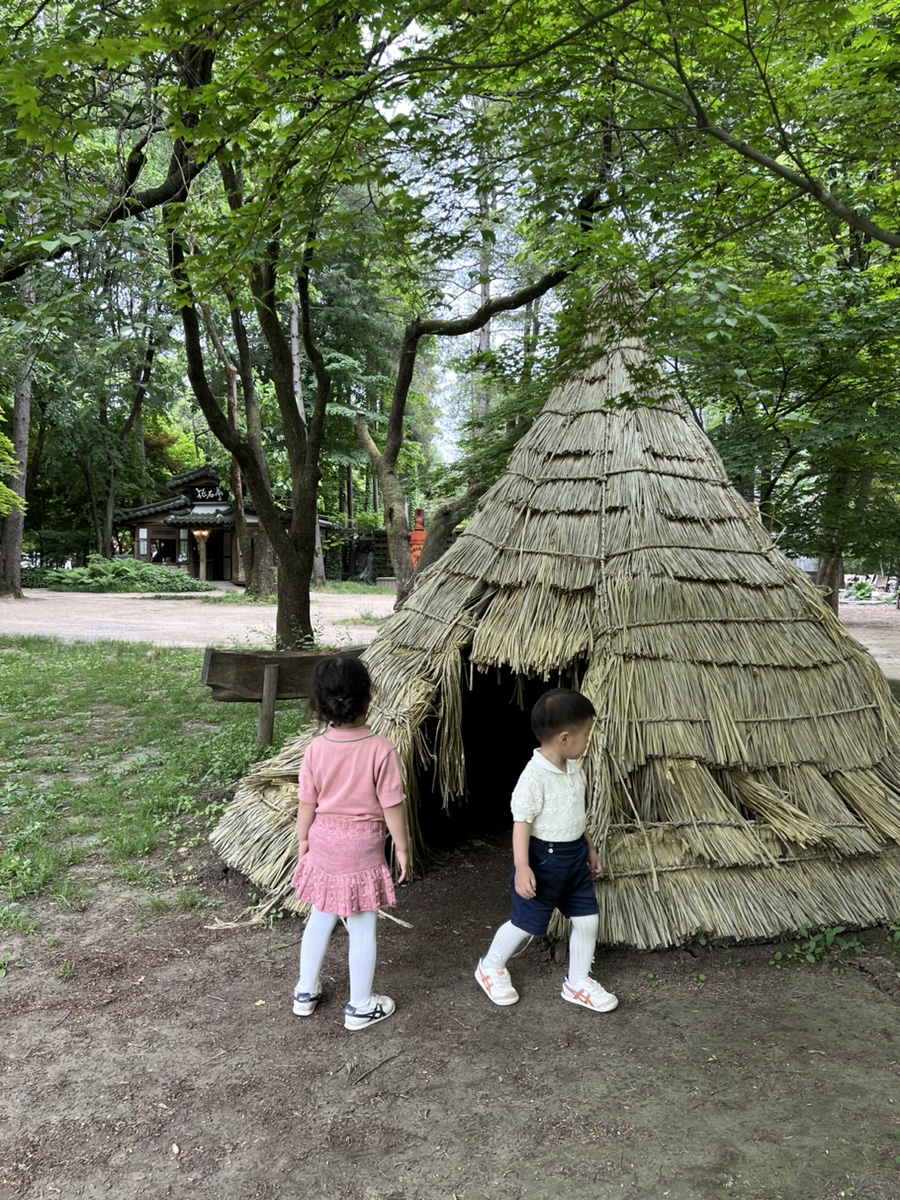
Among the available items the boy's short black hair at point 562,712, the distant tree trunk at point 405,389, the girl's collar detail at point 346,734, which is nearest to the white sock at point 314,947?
the girl's collar detail at point 346,734

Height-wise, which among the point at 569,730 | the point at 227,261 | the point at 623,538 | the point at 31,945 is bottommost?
the point at 31,945

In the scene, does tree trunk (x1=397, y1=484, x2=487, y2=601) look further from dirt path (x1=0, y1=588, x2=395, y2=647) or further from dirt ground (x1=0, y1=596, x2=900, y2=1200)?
dirt ground (x1=0, y1=596, x2=900, y2=1200)

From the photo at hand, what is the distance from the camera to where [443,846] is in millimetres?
4922

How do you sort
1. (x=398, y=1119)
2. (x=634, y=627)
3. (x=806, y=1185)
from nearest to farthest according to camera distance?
(x=806, y=1185) → (x=398, y=1119) → (x=634, y=627)

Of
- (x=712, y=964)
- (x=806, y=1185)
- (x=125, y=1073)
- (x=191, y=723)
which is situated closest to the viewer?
(x=806, y=1185)

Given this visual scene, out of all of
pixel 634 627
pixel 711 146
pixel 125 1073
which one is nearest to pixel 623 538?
pixel 634 627

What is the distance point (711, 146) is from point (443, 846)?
4.55 metres

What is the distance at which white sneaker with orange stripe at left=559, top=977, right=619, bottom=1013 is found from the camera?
10.2 ft

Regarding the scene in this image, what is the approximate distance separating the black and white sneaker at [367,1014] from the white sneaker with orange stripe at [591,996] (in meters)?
0.75

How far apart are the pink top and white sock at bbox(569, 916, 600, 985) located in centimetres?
93

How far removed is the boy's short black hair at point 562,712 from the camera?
2.96 meters

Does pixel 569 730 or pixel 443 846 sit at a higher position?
pixel 569 730

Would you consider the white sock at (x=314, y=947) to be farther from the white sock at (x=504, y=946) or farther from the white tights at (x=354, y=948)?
the white sock at (x=504, y=946)

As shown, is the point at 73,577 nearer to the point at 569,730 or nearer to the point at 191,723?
the point at 191,723
